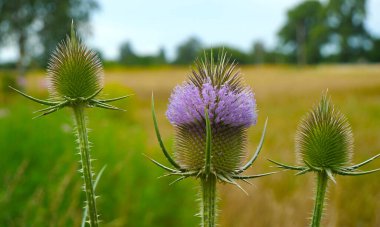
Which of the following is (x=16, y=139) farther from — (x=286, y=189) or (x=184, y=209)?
(x=286, y=189)

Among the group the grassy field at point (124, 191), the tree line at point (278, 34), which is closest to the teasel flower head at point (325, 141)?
the grassy field at point (124, 191)

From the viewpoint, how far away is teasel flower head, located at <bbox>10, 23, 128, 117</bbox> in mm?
1391

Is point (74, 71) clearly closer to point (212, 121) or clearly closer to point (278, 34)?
point (212, 121)

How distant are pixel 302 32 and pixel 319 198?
78434 millimetres

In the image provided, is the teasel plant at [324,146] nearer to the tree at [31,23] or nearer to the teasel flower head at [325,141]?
the teasel flower head at [325,141]

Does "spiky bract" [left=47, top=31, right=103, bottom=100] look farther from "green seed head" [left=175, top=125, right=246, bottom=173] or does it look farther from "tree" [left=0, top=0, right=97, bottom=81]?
"tree" [left=0, top=0, right=97, bottom=81]

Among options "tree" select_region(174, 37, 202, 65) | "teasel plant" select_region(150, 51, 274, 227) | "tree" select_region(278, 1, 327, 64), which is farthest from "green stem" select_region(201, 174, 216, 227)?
"tree" select_region(278, 1, 327, 64)

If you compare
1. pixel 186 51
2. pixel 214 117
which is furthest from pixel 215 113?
pixel 186 51

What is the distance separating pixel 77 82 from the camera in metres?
1.42

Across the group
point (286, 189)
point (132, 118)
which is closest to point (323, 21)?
point (132, 118)

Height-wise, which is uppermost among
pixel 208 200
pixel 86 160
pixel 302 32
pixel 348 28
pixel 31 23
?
pixel 302 32

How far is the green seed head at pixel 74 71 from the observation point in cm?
142

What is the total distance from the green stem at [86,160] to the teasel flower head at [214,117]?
213 millimetres

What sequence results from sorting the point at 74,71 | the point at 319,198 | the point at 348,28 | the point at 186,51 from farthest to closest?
the point at 348,28, the point at 186,51, the point at 74,71, the point at 319,198
